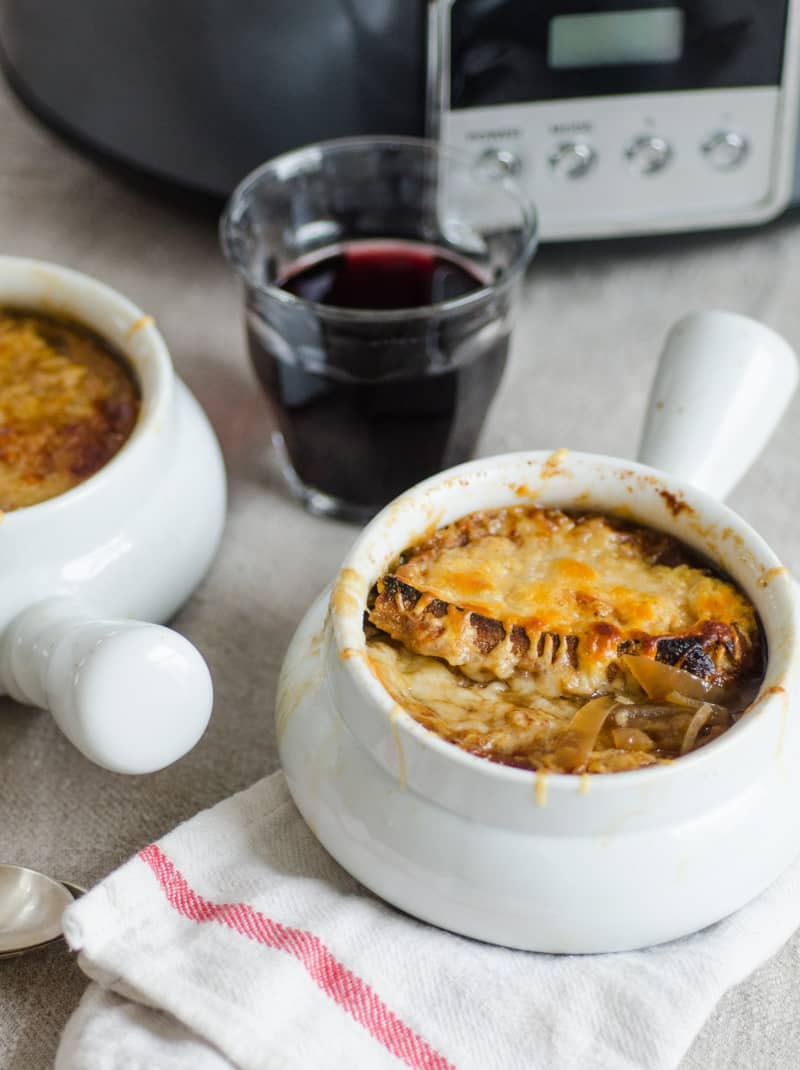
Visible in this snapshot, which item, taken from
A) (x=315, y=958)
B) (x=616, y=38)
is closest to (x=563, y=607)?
(x=315, y=958)

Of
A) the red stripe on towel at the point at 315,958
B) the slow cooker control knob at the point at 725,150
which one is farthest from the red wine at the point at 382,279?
the red stripe on towel at the point at 315,958

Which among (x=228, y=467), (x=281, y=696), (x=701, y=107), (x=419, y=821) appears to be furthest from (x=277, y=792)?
(x=701, y=107)

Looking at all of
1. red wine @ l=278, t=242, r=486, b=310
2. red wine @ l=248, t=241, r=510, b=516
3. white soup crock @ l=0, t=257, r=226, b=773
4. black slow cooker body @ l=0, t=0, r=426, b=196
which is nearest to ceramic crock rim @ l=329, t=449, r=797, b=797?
white soup crock @ l=0, t=257, r=226, b=773

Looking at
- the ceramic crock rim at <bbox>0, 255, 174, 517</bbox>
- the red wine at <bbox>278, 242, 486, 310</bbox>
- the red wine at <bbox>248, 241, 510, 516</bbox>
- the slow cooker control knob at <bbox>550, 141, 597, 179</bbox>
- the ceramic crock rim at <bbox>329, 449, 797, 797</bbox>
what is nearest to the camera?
the ceramic crock rim at <bbox>329, 449, 797, 797</bbox>

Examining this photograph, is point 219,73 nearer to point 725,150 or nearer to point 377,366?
point 377,366

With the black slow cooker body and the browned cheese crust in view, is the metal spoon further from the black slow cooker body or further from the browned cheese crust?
the black slow cooker body

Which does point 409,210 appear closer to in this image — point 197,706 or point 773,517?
point 773,517
